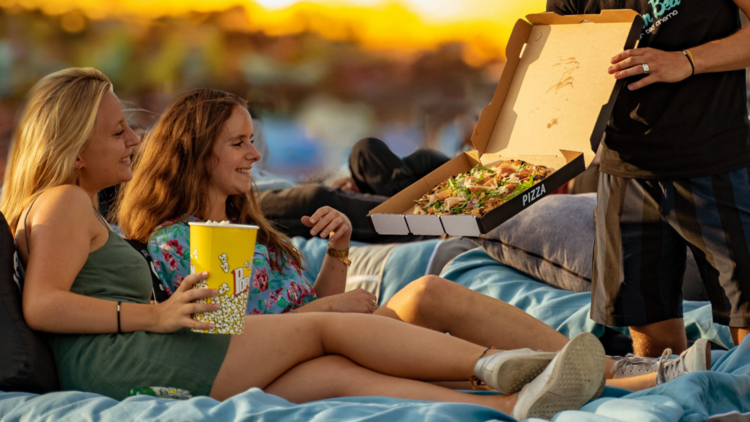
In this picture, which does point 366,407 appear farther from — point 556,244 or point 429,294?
point 556,244

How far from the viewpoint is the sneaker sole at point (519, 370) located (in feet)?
3.93

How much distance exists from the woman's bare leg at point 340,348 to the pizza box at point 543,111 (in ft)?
0.88

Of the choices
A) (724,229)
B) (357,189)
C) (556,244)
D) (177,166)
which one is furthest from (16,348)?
(357,189)

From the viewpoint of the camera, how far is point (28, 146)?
1339 mm

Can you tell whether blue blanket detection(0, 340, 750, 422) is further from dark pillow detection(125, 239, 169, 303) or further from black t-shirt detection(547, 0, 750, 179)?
black t-shirt detection(547, 0, 750, 179)

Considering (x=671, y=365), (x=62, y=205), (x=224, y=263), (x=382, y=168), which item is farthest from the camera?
(x=382, y=168)

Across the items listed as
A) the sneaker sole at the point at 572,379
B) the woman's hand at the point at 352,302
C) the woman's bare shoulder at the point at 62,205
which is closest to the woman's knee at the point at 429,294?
the woman's hand at the point at 352,302

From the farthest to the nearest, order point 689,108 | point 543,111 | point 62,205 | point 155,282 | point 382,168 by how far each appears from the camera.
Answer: point 382,168
point 543,111
point 689,108
point 155,282
point 62,205

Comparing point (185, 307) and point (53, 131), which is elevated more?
point (53, 131)

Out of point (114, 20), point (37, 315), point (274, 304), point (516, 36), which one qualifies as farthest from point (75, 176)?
point (114, 20)

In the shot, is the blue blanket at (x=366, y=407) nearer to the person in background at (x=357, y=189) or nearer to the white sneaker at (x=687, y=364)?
the white sneaker at (x=687, y=364)

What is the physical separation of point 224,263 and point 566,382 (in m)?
0.60

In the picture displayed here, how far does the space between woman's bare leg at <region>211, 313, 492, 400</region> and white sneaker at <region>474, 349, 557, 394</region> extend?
0.23 feet

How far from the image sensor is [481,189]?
1.58 meters
